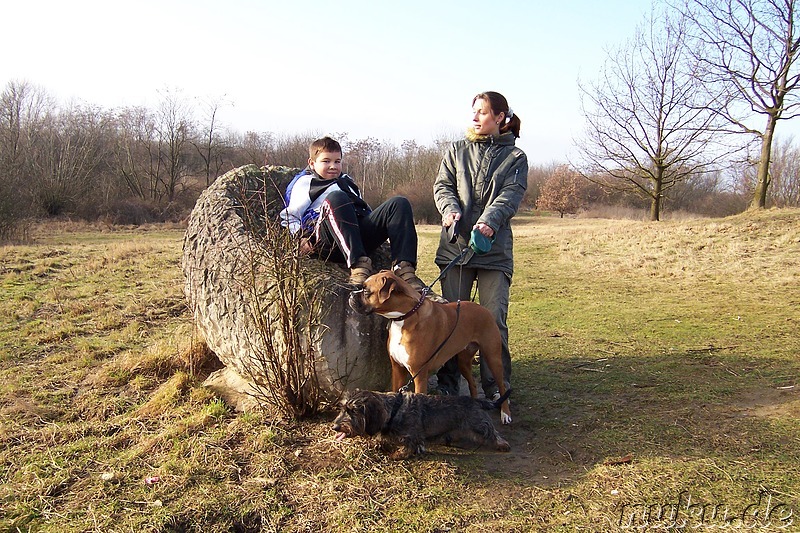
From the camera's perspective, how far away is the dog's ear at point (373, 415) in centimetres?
395

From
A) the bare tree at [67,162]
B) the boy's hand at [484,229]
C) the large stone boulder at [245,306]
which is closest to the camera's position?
the large stone boulder at [245,306]

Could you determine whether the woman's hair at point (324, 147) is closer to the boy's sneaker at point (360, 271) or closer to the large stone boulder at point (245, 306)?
the large stone boulder at point (245, 306)

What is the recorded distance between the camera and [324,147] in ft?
18.1

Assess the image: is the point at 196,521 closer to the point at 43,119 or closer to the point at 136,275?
the point at 136,275

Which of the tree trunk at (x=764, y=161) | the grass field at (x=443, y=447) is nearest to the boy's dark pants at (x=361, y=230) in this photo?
the grass field at (x=443, y=447)

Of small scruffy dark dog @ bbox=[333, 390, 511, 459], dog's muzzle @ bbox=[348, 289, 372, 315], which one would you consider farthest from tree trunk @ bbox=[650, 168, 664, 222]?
dog's muzzle @ bbox=[348, 289, 372, 315]

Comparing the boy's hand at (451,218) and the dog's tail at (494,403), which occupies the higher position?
the boy's hand at (451,218)

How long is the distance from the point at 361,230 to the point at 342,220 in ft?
1.52

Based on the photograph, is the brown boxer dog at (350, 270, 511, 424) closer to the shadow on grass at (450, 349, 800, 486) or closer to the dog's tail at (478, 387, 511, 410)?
the dog's tail at (478, 387, 511, 410)

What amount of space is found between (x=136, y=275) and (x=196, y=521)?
11.9 metres

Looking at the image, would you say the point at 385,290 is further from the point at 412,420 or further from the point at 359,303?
the point at 412,420

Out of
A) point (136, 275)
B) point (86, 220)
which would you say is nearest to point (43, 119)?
point (86, 220)

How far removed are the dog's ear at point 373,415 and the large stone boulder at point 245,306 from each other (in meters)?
0.68

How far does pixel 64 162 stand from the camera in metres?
37.1
